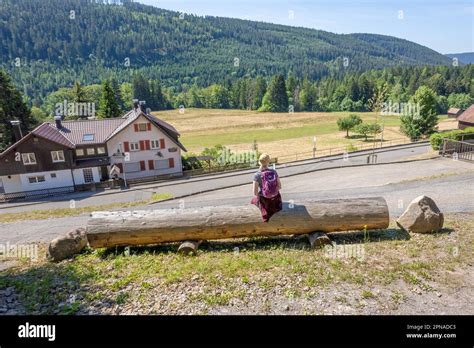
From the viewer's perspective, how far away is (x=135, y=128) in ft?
121

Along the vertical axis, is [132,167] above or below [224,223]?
below

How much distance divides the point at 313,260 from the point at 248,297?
2360mm

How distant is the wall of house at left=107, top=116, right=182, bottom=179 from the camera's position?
36656 mm

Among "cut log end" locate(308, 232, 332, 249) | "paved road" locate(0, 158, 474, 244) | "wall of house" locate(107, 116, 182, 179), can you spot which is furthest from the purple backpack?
"wall of house" locate(107, 116, 182, 179)

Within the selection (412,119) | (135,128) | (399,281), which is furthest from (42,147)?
(412,119)

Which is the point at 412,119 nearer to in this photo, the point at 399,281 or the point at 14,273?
the point at 399,281

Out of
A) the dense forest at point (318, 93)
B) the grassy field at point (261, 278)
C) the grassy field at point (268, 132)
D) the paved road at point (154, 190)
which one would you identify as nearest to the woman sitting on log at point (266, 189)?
the grassy field at point (261, 278)

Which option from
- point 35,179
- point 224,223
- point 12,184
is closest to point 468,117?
point 224,223

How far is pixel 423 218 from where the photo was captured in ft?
30.9

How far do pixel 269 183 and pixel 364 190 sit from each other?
46.3 feet

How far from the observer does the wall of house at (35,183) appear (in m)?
33.1

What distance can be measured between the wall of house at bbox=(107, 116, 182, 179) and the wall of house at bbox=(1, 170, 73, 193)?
546 cm

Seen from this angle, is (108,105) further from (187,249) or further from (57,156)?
(187,249)
